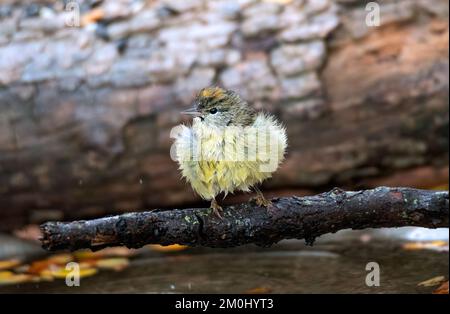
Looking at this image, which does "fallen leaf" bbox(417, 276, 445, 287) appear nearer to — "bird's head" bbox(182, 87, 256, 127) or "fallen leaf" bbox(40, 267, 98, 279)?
"bird's head" bbox(182, 87, 256, 127)

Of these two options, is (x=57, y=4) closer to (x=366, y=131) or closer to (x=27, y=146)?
(x=27, y=146)

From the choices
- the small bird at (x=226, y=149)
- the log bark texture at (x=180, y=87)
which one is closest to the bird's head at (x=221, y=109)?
the small bird at (x=226, y=149)

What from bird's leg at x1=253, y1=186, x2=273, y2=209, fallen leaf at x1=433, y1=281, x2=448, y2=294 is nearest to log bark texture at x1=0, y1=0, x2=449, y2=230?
fallen leaf at x1=433, y1=281, x2=448, y2=294

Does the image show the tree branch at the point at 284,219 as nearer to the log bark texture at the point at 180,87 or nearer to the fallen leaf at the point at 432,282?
the fallen leaf at the point at 432,282

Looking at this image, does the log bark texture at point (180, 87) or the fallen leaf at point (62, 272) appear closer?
the fallen leaf at point (62, 272)

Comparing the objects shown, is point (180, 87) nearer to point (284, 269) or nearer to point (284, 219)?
point (284, 269)

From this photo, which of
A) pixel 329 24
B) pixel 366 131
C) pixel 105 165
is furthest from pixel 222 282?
pixel 329 24
